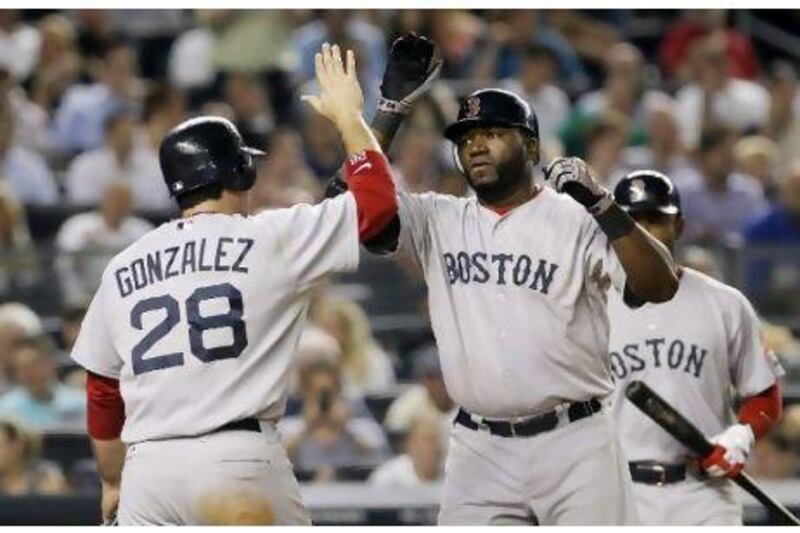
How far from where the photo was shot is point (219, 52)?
14.0 m

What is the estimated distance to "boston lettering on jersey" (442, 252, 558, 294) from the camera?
6.99m

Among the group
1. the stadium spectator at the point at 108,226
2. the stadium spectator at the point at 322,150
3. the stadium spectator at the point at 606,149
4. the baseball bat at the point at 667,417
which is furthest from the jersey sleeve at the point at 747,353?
the stadium spectator at the point at 322,150

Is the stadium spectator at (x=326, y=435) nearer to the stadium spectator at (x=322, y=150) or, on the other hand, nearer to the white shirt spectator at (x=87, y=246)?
the white shirt spectator at (x=87, y=246)

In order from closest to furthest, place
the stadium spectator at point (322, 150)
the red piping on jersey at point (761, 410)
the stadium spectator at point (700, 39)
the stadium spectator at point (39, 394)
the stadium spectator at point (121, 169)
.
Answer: the red piping on jersey at point (761, 410), the stadium spectator at point (39, 394), the stadium spectator at point (121, 169), the stadium spectator at point (322, 150), the stadium spectator at point (700, 39)

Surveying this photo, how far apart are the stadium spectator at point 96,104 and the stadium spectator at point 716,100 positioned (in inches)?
133

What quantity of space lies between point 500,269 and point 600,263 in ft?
1.03

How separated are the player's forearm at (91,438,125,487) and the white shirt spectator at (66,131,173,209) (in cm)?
568

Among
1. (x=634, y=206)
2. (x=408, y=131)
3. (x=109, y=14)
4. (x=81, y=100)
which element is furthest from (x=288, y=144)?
(x=634, y=206)

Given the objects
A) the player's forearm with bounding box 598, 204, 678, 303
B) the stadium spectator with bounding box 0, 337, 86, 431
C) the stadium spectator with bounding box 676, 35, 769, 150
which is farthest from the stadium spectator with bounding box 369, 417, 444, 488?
the stadium spectator with bounding box 676, 35, 769, 150

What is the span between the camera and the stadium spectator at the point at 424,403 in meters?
10.7

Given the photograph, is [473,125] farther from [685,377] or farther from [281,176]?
[281,176]

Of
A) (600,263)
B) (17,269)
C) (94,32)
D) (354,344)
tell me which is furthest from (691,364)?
(94,32)

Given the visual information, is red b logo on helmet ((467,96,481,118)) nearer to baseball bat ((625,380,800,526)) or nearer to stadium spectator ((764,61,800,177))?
baseball bat ((625,380,800,526))

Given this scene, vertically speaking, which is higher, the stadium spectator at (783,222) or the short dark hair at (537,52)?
the short dark hair at (537,52)
